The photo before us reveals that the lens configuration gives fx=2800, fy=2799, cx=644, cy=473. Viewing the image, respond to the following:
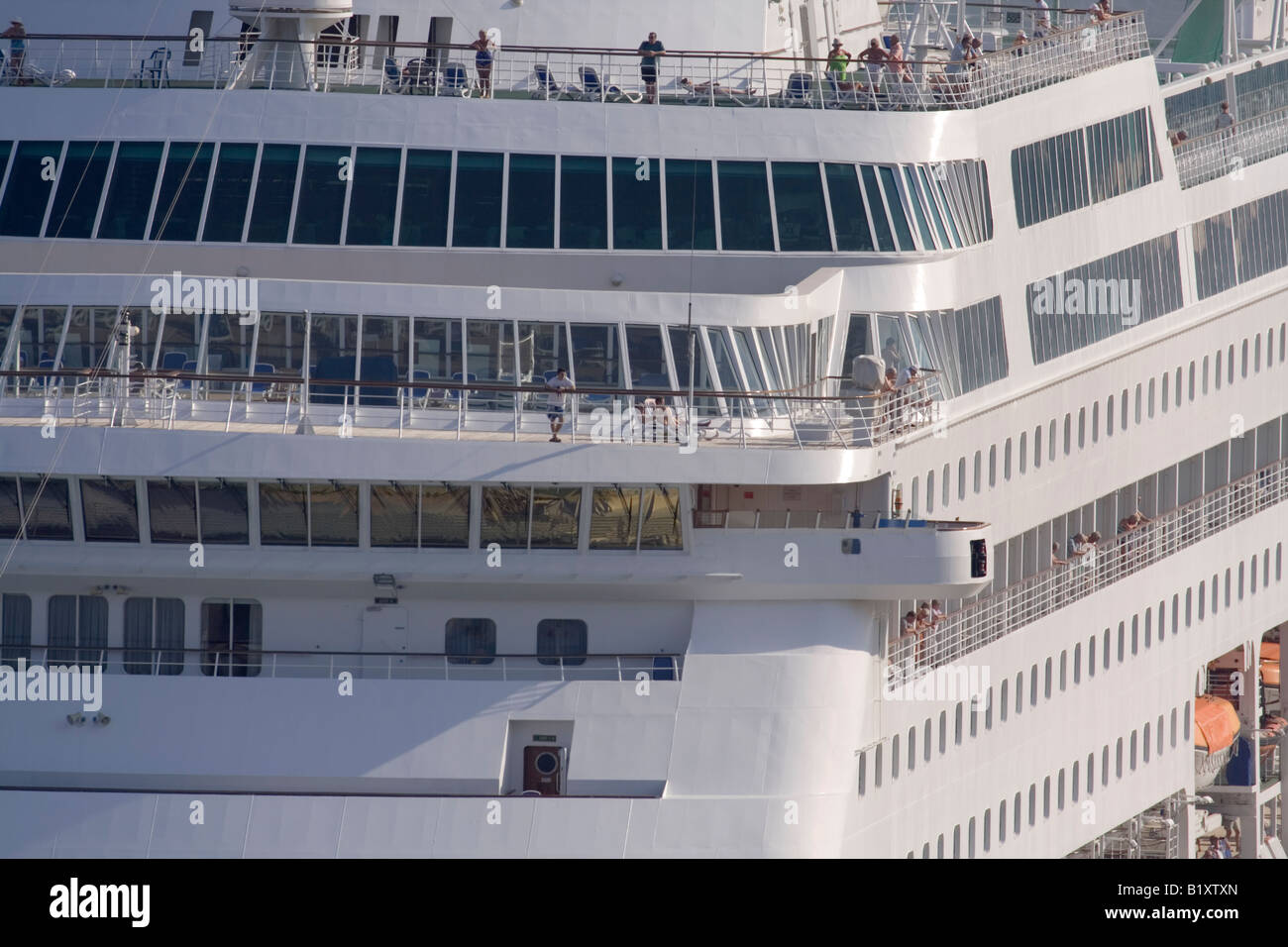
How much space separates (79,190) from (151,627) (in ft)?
19.2

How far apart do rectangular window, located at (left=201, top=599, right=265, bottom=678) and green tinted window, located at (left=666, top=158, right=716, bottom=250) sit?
664 cm

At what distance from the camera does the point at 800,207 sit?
33.0 meters

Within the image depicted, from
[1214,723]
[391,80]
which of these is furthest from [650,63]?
[1214,723]

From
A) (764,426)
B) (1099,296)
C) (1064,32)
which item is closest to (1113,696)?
(1099,296)

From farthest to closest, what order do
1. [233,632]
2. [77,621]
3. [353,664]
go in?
[77,621] < [233,632] < [353,664]

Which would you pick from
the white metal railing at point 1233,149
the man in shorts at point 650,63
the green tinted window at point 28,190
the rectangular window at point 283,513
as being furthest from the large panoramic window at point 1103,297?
the green tinted window at point 28,190

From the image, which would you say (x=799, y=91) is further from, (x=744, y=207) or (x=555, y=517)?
(x=555, y=517)

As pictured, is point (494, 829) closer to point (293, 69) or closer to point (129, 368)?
point (129, 368)

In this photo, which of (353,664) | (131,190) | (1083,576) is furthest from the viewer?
(1083,576)

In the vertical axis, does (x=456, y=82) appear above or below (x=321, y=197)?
above

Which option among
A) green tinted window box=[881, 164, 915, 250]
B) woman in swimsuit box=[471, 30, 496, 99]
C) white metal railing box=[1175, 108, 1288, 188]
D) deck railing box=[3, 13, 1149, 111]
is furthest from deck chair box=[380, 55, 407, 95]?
white metal railing box=[1175, 108, 1288, 188]

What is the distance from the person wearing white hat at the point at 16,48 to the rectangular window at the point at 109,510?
7.14m

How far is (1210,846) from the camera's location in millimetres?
51094

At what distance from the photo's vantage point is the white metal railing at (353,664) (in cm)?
2969
